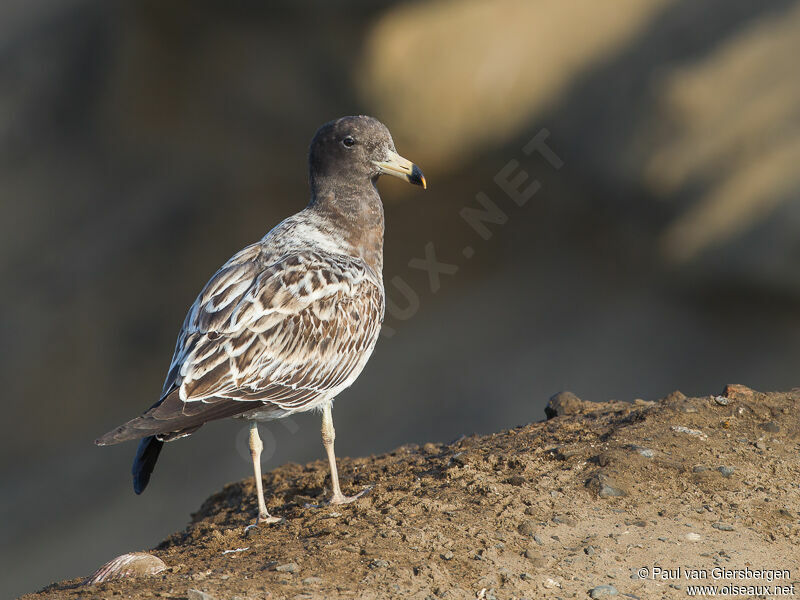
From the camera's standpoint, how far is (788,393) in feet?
20.0

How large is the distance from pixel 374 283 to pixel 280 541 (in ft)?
6.80

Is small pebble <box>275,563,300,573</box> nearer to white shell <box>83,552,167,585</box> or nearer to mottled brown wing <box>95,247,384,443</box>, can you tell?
white shell <box>83,552,167,585</box>

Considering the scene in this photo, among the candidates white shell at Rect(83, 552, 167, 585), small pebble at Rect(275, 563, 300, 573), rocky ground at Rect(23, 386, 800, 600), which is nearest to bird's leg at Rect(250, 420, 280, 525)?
rocky ground at Rect(23, 386, 800, 600)

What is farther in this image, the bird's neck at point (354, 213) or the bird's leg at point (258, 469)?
the bird's neck at point (354, 213)

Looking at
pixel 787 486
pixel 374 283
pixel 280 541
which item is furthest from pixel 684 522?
pixel 374 283

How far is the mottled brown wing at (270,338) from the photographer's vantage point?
527 centimetres

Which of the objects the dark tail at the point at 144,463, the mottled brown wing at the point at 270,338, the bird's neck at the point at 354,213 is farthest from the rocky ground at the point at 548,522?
the bird's neck at the point at 354,213

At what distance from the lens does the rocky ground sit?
4.16m

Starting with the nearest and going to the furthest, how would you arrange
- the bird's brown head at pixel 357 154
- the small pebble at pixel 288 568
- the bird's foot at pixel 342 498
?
the small pebble at pixel 288 568, the bird's foot at pixel 342 498, the bird's brown head at pixel 357 154

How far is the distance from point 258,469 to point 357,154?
2.39m

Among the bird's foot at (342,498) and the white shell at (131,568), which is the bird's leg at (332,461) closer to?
the bird's foot at (342,498)

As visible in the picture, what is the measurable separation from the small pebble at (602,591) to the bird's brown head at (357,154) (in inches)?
130

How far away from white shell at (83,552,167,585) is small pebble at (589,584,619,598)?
223cm

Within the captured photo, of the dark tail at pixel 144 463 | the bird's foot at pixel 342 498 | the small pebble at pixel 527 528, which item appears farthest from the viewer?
the dark tail at pixel 144 463
